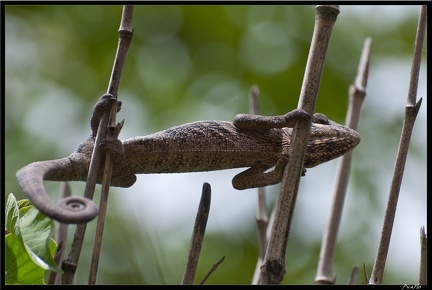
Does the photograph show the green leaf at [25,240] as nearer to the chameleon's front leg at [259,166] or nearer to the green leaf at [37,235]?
the green leaf at [37,235]

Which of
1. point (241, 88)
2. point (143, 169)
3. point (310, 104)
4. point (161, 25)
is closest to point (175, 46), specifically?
point (161, 25)

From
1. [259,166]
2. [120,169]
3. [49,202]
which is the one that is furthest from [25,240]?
[259,166]

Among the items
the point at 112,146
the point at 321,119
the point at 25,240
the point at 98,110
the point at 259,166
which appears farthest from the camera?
the point at 321,119

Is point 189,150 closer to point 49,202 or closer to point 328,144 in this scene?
point 328,144

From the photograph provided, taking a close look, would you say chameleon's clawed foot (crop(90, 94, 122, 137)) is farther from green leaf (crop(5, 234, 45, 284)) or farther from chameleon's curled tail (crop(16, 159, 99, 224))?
green leaf (crop(5, 234, 45, 284))

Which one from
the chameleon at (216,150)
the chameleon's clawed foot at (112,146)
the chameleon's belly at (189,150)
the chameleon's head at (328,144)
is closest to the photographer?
the chameleon's clawed foot at (112,146)

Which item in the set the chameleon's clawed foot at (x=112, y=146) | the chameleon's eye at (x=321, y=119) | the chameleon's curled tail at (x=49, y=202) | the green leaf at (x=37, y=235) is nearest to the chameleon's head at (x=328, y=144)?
the chameleon's eye at (x=321, y=119)
